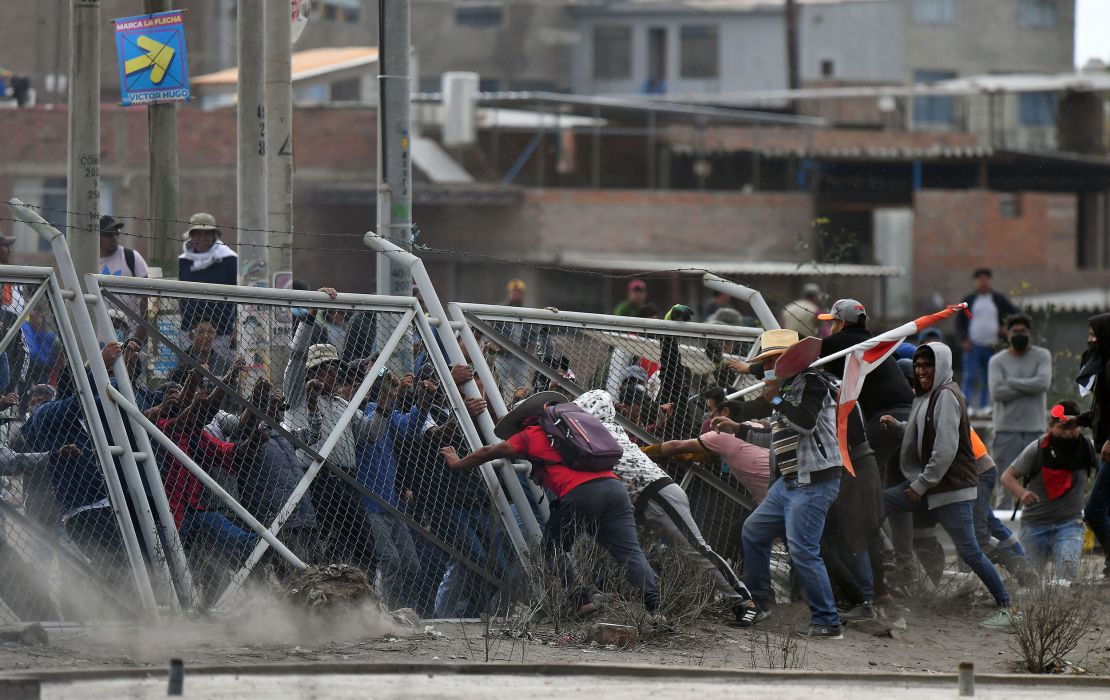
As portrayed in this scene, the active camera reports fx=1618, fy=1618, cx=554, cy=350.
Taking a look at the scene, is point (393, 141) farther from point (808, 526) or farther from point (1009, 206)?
point (1009, 206)

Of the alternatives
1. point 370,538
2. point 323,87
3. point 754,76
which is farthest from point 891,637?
point 754,76

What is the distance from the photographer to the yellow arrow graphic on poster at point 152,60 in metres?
11.0

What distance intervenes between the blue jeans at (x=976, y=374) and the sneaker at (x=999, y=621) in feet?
32.4

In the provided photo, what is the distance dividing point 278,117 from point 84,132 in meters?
1.48

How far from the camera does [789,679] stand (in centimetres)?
784

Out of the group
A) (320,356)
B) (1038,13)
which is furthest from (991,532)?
(1038,13)

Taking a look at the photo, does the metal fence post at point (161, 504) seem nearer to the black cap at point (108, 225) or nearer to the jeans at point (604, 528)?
the jeans at point (604, 528)

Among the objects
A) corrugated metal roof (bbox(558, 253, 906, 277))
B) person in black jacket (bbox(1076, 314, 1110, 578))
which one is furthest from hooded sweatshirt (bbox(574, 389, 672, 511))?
corrugated metal roof (bbox(558, 253, 906, 277))

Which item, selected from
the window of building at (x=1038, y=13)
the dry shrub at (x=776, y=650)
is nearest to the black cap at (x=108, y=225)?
the dry shrub at (x=776, y=650)

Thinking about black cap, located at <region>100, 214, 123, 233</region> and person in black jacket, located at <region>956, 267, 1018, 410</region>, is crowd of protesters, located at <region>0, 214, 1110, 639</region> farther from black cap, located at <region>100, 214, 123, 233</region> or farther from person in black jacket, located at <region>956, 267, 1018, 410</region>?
person in black jacket, located at <region>956, 267, 1018, 410</region>

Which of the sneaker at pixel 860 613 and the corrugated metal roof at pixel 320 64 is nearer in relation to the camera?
the sneaker at pixel 860 613

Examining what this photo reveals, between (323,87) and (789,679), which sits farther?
(323,87)

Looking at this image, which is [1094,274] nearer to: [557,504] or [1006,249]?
[1006,249]

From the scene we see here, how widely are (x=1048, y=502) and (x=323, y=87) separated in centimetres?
3359
